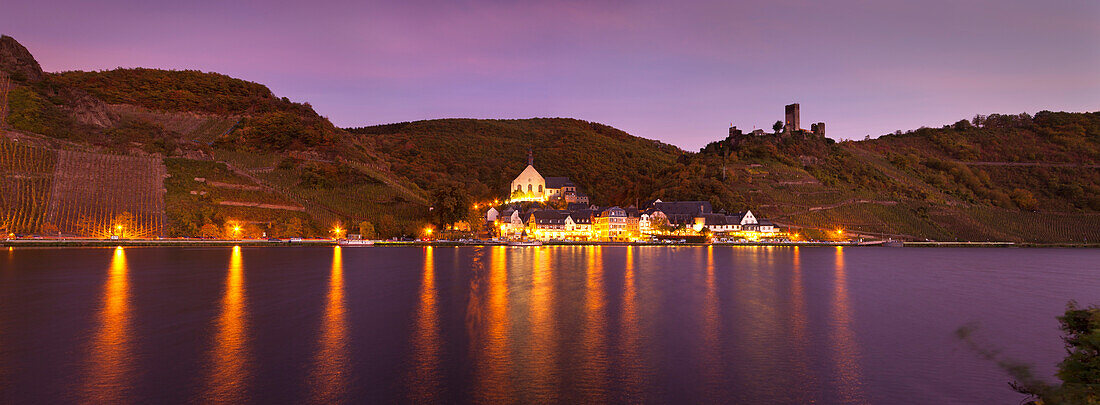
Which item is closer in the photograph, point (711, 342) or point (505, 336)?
Result: point (711, 342)

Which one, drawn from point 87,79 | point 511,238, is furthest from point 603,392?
point 87,79

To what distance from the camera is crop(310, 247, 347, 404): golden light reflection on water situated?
14616 mm

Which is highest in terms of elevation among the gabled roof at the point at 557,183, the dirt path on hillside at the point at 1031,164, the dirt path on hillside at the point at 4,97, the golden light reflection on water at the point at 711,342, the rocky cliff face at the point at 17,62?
the rocky cliff face at the point at 17,62

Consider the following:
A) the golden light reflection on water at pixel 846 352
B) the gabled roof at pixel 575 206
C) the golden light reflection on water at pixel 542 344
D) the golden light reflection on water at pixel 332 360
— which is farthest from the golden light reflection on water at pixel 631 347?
the gabled roof at pixel 575 206

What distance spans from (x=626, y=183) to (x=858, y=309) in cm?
10204

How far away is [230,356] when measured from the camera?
1797 cm

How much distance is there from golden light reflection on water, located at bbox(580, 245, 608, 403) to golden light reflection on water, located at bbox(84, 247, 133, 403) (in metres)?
11.7

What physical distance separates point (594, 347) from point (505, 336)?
3707 mm

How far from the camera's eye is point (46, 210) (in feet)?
246

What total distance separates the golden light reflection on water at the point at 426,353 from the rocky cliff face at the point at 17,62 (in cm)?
12319

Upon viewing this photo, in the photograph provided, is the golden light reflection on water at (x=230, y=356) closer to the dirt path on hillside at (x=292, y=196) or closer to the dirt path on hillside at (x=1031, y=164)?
the dirt path on hillside at (x=292, y=196)

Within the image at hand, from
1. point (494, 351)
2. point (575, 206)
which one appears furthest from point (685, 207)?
point (494, 351)

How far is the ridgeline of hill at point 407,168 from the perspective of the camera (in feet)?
278

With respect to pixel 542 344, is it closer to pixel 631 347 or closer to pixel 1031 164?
pixel 631 347
